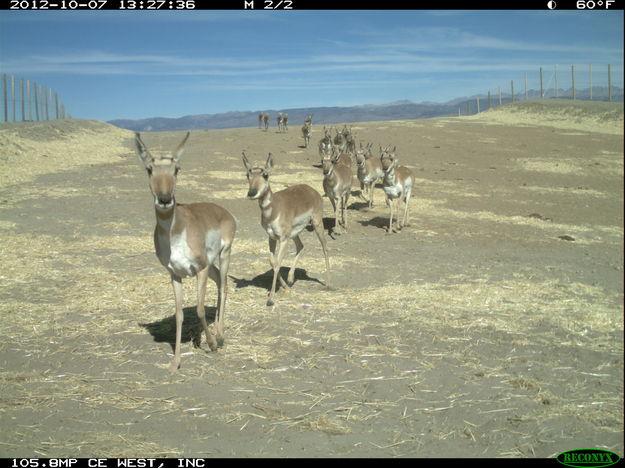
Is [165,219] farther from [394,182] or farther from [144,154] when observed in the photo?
[394,182]

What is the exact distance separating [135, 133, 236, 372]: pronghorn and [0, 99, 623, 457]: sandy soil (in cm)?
66

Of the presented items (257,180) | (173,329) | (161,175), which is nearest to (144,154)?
(161,175)

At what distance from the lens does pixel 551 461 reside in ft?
11.2

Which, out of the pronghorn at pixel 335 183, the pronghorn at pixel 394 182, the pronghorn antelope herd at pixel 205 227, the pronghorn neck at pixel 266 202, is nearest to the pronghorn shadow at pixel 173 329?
the pronghorn antelope herd at pixel 205 227

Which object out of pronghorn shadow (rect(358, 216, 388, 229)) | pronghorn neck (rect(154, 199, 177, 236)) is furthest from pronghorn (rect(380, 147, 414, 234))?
pronghorn neck (rect(154, 199, 177, 236))

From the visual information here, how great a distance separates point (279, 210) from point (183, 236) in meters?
3.31

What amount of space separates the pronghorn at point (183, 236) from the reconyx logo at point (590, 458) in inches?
174

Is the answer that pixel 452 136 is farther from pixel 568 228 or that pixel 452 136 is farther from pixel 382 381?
pixel 382 381

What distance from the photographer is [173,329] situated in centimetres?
774

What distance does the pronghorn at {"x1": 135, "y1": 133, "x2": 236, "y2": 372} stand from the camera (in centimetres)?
578

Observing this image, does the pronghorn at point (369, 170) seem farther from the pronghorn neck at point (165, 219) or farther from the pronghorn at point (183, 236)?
the pronghorn neck at point (165, 219)

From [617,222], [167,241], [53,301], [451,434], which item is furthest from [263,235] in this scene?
[617,222]

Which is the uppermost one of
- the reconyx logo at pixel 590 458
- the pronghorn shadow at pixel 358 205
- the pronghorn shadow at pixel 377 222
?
the pronghorn shadow at pixel 358 205

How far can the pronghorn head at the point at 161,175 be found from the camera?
5.68 meters
